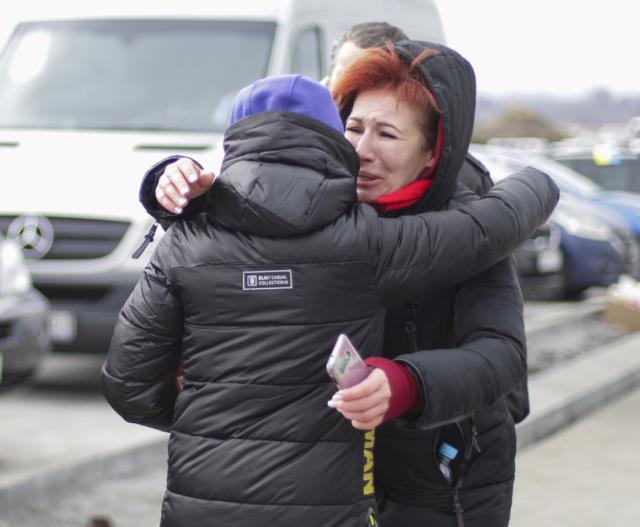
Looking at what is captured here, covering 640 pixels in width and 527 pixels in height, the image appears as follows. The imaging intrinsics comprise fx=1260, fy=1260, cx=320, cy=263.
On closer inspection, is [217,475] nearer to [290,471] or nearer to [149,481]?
[290,471]

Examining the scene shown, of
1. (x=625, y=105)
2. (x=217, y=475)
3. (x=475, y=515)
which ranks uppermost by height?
(x=217, y=475)

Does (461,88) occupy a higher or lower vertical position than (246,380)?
higher

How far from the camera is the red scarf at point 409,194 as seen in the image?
2416mm

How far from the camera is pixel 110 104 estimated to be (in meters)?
7.55

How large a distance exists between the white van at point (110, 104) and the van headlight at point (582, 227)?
4.81 metres

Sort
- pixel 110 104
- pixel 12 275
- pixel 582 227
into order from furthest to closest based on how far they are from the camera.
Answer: pixel 582 227 < pixel 110 104 < pixel 12 275

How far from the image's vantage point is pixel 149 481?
5.39 m

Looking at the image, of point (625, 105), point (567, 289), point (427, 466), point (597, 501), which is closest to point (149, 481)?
point (597, 501)

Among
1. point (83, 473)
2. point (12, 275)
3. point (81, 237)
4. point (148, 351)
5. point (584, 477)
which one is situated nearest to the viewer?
point (148, 351)

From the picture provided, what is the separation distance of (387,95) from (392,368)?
612 mm

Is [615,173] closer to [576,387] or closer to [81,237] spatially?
[576,387]

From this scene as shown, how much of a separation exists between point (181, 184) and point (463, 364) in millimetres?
577

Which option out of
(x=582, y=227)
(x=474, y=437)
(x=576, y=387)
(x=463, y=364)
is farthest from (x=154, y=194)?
(x=582, y=227)

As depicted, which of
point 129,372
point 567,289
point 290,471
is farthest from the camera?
point 567,289
